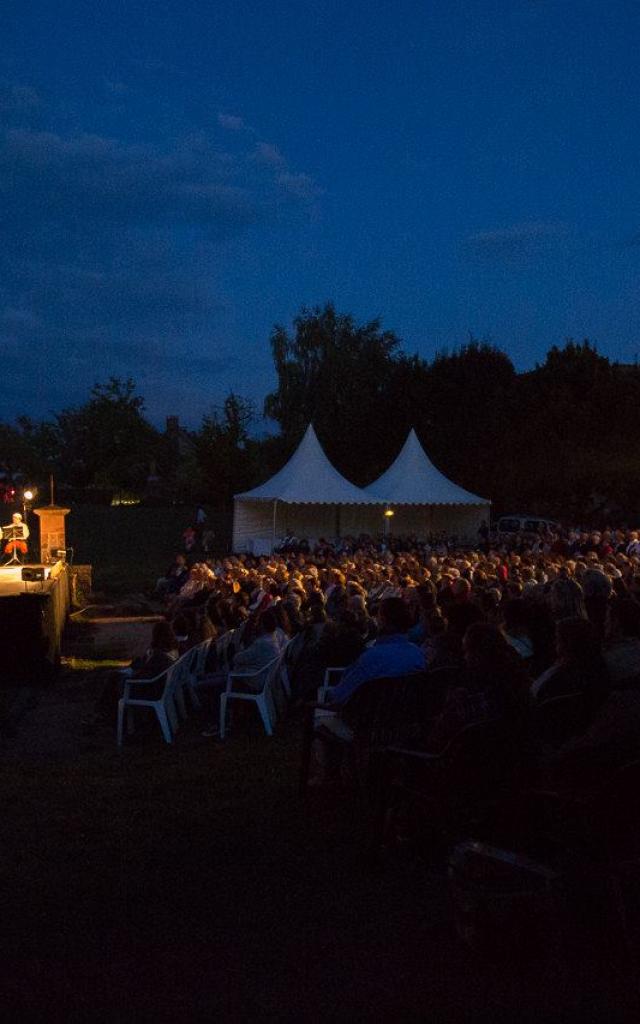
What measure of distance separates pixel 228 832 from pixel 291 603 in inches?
181

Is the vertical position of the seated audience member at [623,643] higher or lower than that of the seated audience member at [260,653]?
higher

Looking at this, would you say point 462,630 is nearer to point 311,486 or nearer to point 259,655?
point 259,655

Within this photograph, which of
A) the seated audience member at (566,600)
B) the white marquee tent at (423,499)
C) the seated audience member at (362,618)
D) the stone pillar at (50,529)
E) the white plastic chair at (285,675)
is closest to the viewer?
the seated audience member at (566,600)

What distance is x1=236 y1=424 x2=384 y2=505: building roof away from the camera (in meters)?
23.7

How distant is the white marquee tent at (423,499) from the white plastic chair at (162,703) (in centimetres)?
1724

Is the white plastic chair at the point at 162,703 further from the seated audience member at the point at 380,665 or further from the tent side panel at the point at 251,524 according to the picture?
the tent side panel at the point at 251,524

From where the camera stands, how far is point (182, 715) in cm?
795

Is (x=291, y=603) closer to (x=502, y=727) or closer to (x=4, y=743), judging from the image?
(x=4, y=743)

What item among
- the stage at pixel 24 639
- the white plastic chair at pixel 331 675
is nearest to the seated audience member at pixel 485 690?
the white plastic chair at pixel 331 675

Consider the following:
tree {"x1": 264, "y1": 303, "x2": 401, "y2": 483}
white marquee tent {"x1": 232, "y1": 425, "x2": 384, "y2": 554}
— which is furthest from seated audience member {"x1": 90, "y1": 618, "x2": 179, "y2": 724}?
tree {"x1": 264, "y1": 303, "x2": 401, "y2": 483}

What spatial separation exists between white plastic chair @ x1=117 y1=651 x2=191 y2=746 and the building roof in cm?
1602

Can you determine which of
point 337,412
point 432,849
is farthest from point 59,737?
point 337,412

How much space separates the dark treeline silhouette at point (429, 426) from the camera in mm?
35031

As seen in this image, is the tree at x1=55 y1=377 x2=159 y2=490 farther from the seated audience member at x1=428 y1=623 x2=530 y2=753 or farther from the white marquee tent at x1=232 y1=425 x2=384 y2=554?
the seated audience member at x1=428 y1=623 x2=530 y2=753
